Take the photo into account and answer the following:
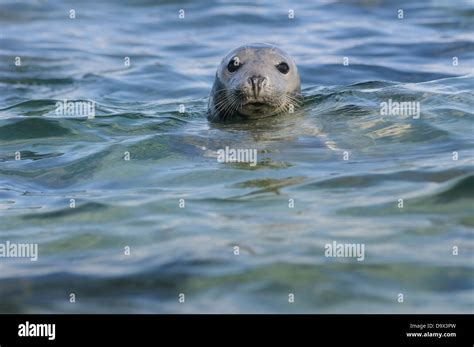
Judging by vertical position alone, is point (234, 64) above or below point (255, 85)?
above

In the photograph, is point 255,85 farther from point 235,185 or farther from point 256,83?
point 235,185

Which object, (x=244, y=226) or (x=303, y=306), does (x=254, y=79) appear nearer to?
(x=244, y=226)

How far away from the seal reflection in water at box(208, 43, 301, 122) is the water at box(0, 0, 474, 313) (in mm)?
151

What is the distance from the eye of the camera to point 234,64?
27.3ft

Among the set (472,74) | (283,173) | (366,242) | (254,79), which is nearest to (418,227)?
(366,242)

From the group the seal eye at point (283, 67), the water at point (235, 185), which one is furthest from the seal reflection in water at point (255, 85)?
the water at point (235, 185)

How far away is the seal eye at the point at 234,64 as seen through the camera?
832 centimetres

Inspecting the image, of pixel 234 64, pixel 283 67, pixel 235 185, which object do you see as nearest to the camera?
pixel 235 185

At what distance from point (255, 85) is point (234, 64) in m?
0.56

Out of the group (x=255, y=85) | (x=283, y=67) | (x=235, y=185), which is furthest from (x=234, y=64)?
(x=235, y=185)

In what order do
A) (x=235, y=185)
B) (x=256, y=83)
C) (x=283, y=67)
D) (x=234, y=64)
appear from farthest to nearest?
(x=283, y=67)
(x=234, y=64)
(x=256, y=83)
(x=235, y=185)

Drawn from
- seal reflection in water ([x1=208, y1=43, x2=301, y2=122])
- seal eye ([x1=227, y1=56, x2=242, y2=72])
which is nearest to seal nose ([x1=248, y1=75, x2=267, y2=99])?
seal reflection in water ([x1=208, y1=43, x2=301, y2=122])

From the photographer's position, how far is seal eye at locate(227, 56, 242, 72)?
8320mm

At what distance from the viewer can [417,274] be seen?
507 centimetres
